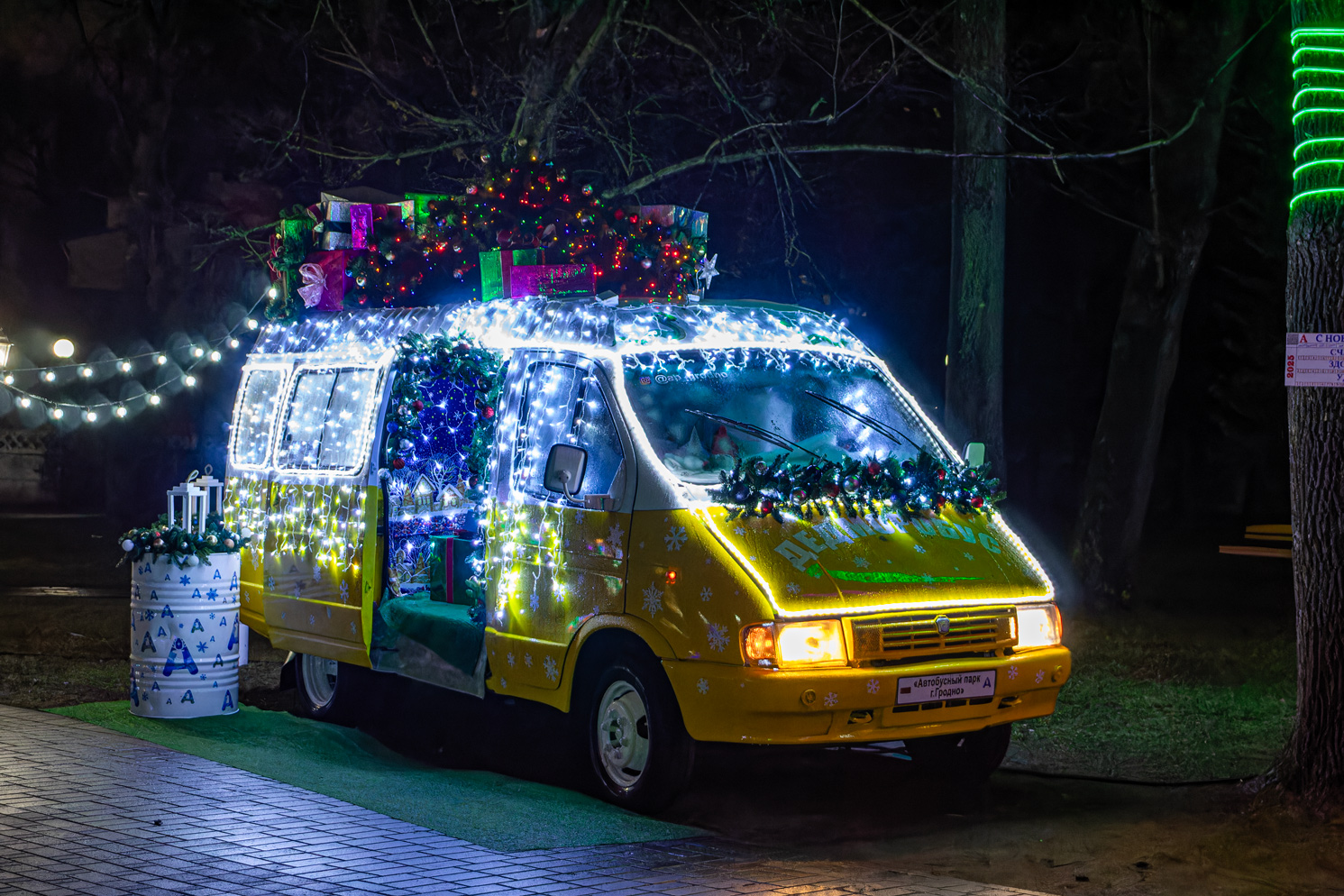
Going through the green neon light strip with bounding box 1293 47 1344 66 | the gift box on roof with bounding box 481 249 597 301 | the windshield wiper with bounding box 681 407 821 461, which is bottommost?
the windshield wiper with bounding box 681 407 821 461

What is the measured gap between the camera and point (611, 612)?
774cm

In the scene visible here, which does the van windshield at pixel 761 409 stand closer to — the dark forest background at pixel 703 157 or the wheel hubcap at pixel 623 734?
the wheel hubcap at pixel 623 734

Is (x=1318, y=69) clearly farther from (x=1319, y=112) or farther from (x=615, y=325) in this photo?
(x=615, y=325)

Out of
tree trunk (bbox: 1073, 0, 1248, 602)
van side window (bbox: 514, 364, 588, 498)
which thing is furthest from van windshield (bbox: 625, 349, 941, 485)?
tree trunk (bbox: 1073, 0, 1248, 602)

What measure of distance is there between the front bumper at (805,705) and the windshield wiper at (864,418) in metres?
1.54

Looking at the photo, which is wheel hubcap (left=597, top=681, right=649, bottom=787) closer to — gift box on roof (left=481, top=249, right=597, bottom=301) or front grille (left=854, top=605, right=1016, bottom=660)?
front grille (left=854, top=605, right=1016, bottom=660)

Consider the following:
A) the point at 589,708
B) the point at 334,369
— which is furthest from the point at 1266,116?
the point at 589,708

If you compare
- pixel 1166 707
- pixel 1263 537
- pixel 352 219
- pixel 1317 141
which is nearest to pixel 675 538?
pixel 1317 141

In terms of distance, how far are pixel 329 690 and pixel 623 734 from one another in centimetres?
363

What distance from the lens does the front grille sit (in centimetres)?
718

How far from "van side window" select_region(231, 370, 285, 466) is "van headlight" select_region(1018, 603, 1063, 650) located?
5786 mm

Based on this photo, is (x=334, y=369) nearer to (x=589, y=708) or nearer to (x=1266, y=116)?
(x=589, y=708)

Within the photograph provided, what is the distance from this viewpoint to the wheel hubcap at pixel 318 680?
418 inches

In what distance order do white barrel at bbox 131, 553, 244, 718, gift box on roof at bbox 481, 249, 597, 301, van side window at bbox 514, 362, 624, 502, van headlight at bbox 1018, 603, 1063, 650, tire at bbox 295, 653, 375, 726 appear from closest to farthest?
van headlight at bbox 1018, 603, 1063, 650 < van side window at bbox 514, 362, 624, 502 < gift box on roof at bbox 481, 249, 597, 301 < white barrel at bbox 131, 553, 244, 718 < tire at bbox 295, 653, 375, 726
